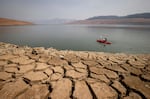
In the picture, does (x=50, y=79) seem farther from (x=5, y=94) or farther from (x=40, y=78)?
(x=5, y=94)

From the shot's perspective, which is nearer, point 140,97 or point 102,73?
point 140,97

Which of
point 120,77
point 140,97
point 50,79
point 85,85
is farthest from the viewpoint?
point 120,77

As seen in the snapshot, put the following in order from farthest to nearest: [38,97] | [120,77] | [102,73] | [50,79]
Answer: [102,73]
[120,77]
[50,79]
[38,97]

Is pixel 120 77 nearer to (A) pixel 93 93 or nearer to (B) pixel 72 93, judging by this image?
(A) pixel 93 93

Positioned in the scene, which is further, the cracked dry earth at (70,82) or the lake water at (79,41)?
the lake water at (79,41)

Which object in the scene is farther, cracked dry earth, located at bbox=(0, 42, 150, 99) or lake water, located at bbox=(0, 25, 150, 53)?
lake water, located at bbox=(0, 25, 150, 53)

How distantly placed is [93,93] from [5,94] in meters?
1.53

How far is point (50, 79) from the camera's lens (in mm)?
2104

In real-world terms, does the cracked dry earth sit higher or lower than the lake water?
higher

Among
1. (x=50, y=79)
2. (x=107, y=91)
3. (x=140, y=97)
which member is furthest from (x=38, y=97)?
(x=140, y=97)

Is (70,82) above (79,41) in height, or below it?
above

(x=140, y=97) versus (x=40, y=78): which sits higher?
(x=40, y=78)

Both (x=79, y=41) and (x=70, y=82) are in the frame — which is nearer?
(x=70, y=82)

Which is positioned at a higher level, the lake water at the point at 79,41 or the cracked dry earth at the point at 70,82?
the cracked dry earth at the point at 70,82
